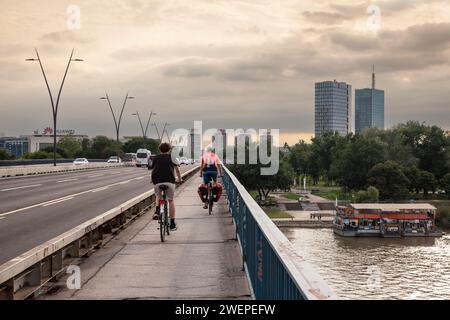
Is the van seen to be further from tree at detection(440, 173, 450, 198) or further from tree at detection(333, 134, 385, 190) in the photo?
tree at detection(440, 173, 450, 198)

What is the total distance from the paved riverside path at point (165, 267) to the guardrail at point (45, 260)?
23 cm

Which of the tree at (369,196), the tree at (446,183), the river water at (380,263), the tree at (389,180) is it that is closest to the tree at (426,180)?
the tree at (446,183)

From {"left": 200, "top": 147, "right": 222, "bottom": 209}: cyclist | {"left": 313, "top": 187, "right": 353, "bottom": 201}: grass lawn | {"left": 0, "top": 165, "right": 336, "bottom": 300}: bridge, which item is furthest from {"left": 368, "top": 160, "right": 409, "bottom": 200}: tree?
{"left": 0, "top": 165, "right": 336, "bottom": 300}: bridge

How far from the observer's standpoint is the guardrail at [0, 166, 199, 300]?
7309 mm

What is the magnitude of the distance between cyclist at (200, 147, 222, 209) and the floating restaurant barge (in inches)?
3750

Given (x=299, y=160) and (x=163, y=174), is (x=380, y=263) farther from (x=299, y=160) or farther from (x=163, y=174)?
(x=163, y=174)

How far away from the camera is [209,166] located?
18.2 m

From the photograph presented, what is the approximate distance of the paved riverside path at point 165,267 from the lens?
7.84m

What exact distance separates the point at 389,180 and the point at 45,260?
12933 cm

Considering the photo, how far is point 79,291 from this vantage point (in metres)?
7.98

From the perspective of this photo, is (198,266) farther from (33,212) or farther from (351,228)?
(351,228)

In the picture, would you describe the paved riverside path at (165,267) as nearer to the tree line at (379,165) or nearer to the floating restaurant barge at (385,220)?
the floating restaurant barge at (385,220)

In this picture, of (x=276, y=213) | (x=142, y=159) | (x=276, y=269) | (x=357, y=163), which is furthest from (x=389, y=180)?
(x=276, y=269)

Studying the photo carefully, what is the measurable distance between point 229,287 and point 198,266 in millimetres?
1577
